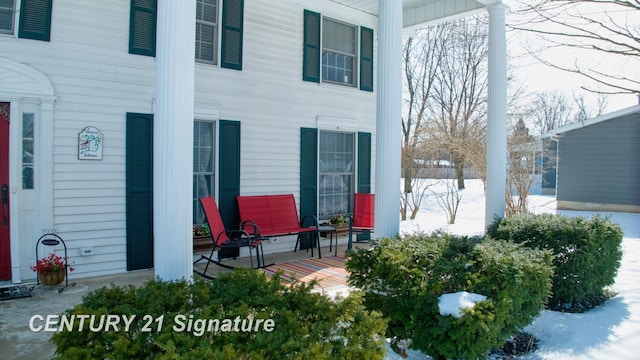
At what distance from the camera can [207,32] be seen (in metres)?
6.19

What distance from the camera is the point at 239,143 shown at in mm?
6414

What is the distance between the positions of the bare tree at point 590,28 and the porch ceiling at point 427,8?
2.61ft

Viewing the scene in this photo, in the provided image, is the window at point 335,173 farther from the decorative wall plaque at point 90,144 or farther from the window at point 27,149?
the window at point 27,149

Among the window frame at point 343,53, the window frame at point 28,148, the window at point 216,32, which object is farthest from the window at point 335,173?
the window frame at point 28,148

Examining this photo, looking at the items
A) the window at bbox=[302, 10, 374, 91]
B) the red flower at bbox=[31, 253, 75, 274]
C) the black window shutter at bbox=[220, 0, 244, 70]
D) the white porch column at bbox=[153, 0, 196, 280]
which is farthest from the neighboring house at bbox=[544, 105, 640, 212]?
the red flower at bbox=[31, 253, 75, 274]

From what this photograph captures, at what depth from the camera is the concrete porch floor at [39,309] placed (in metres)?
3.25

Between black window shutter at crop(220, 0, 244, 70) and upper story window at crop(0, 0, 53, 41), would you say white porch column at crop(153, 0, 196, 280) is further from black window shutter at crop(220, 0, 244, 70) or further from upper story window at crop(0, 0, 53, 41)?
black window shutter at crop(220, 0, 244, 70)

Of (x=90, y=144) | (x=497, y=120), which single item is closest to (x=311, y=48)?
(x=497, y=120)

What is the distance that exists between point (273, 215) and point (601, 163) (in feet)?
40.3

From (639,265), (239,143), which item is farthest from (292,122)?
(639,265)

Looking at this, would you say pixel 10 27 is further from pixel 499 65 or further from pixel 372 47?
pixel 499 65

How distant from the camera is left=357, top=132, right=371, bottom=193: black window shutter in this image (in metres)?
7.93

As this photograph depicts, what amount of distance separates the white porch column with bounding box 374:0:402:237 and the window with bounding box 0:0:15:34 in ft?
Answer: 13.0

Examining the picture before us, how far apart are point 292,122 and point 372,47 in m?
2.30
